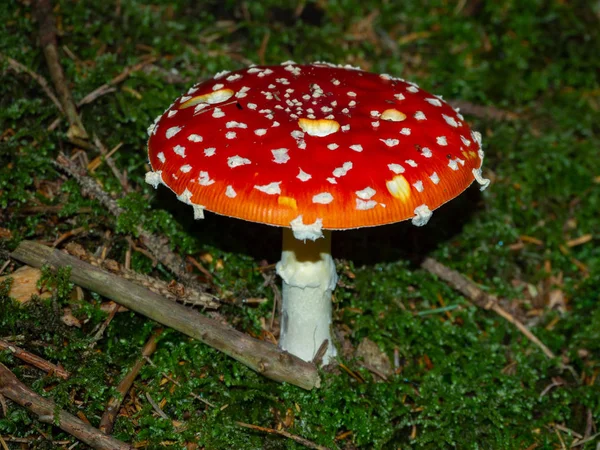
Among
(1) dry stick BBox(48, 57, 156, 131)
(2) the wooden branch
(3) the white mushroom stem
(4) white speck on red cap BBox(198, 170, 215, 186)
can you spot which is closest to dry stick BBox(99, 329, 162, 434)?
(2) the wooden branch

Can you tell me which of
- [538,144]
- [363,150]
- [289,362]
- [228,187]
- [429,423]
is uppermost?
[363,150]

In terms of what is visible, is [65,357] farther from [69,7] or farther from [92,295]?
[69,7]

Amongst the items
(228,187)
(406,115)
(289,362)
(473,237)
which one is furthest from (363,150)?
(473,237)

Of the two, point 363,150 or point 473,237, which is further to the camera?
point 473,237

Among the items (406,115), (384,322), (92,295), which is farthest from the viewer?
(384,322)

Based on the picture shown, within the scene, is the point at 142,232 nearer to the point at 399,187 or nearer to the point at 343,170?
the point at 343,170

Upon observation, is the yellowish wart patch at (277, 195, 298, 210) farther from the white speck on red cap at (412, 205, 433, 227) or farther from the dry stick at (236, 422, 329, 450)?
the dry stick at (236, 422, 329, 450)
